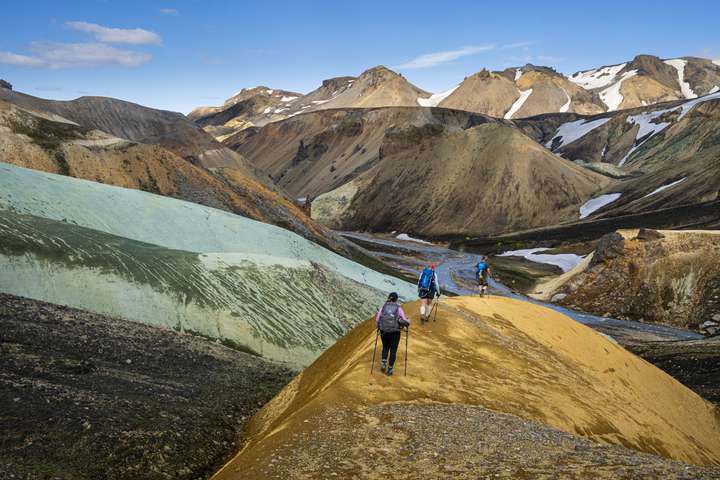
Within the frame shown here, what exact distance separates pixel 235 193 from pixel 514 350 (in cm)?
4884

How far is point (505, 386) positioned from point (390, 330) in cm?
326

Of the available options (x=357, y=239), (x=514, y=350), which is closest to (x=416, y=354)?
(x=514, y=350)

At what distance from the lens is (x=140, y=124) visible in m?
147

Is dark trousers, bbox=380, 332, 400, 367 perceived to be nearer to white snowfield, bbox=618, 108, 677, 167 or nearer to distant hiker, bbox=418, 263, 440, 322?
distant hiker, bbox=418, 263, 440, 322

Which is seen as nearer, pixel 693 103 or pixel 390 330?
pixel 390 330

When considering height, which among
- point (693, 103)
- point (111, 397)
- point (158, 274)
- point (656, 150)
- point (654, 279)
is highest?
point (693, 103)

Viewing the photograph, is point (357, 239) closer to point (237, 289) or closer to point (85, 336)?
point (237, 289)

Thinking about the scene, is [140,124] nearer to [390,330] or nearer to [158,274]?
[158,274]

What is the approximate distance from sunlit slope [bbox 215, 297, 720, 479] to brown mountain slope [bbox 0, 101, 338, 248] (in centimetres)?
4132

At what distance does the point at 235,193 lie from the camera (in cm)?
6209

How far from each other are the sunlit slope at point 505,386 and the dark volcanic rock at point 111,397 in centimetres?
130

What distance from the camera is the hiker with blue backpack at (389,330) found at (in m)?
13.0

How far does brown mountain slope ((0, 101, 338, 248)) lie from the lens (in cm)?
5300

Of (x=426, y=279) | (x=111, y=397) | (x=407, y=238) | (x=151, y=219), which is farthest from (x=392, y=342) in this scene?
(x=407, y=238)
